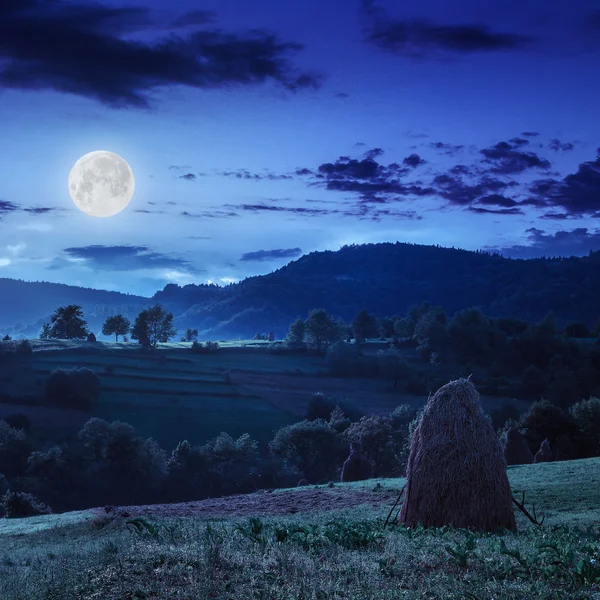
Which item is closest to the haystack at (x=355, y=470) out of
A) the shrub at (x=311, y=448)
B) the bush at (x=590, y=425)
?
the bush at (x=590, y=425)

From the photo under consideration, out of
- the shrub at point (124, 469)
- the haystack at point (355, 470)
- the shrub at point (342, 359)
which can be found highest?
the shrub at point (342, 359)

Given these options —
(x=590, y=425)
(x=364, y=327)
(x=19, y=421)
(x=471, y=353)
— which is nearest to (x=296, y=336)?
(x=364, y=327)

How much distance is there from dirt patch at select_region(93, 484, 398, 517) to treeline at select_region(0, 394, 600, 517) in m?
27.2

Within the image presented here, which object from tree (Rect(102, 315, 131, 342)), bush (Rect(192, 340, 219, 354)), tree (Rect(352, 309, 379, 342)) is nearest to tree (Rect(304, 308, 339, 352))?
tree (Rect(352, 309, 379, 342))

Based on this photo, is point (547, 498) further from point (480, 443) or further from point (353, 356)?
point (353, 356)

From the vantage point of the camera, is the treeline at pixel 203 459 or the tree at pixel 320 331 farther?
the tree at pixel 320 331

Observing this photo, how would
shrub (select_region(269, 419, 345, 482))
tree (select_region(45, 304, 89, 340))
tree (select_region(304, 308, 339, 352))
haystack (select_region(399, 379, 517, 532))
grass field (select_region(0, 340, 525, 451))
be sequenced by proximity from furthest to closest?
tree (select_region(304, 308, 339, 352))
tree (select_region(45, 304, 89, 340))
grass field (select_region(0, 340, 525, 451))
shrub (select_region(269, 419, 345, 482))
haystack (select_region(399, 379, 517, 532))

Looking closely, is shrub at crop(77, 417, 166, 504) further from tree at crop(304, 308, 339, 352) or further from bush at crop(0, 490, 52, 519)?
tree at crop(304, 308, 339, 352)

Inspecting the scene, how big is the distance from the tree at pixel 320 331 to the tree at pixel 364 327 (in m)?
10.8

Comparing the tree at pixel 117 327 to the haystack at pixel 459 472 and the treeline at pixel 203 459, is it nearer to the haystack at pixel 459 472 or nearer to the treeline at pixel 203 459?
the treeline at pixel 203 459

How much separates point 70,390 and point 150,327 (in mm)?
35583

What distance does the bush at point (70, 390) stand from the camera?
84.9m

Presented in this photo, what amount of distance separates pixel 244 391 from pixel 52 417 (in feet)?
88.9

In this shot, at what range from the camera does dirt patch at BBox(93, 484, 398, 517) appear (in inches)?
1037
